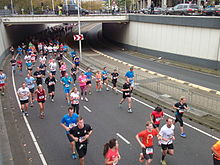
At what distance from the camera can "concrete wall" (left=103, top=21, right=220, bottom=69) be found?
2264 cm

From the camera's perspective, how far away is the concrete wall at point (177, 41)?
2264 cm

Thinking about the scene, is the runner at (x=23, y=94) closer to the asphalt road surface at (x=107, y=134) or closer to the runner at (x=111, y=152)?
the asphalt road surface at (x=107, y=134)

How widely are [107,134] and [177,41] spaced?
19.6 metres

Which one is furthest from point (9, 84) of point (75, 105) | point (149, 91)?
point (149, 91)

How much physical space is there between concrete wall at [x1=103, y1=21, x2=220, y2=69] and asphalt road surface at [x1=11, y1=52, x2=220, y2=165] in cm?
1245

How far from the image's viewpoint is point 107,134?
10188mm

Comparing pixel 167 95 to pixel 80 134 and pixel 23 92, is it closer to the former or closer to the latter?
pixel 23 92

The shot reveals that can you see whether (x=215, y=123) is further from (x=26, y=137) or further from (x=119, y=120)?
(x=26, y=137)

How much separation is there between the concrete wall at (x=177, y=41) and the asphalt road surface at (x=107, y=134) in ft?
40.8

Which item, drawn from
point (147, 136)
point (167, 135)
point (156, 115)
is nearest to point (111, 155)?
point (147, 136)

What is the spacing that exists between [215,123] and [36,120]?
28.0 feet

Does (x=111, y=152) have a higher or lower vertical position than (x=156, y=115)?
higher

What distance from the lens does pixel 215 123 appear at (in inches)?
436

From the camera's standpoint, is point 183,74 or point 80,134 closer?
point 80,134
